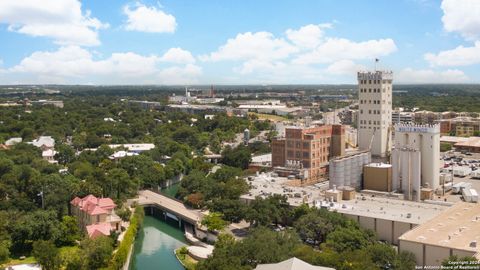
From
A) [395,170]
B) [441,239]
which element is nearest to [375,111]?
[395,170]

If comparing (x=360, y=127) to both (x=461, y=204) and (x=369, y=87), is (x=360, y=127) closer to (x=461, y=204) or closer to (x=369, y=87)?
(x=369, y=87)

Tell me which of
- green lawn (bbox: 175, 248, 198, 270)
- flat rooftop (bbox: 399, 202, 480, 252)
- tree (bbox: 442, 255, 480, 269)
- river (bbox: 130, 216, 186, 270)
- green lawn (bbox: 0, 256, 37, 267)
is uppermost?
tree (bbox: 442, 255, 480, 269)

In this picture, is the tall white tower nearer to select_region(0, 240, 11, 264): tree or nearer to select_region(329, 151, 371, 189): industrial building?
select_region(329, 151, 371, 189): industrial building

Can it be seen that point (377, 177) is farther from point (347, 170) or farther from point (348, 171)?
point (347, 170)

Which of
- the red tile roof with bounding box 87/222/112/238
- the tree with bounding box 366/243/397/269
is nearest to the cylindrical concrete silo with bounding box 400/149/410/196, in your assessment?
the tree with bounding box 366/243/397/269

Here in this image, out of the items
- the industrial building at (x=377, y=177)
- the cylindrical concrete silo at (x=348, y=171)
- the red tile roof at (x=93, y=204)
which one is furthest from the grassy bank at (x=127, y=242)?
the industrial building at (x=377, y=177)

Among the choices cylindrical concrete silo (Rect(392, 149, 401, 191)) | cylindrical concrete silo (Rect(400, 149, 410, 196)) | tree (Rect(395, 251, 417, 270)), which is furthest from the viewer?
cylindrical concrete silo (Rect(392, 149, 401, 191))
